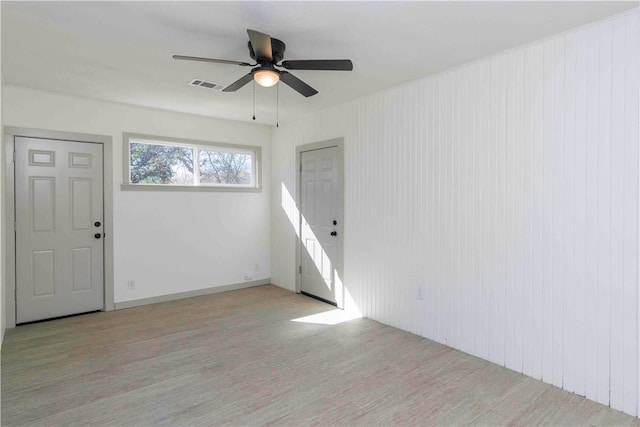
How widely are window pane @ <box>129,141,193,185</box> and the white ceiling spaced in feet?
3.70

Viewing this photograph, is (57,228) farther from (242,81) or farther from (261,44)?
(261,44)

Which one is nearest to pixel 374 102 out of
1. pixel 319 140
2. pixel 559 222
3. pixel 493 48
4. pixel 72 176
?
pixel 319 140

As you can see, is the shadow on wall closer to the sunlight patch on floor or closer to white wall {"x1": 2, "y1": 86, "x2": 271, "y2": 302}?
the sunlight patch on floor

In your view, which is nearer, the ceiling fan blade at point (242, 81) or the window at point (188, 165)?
the ceiling fan blade at point (242, 81)

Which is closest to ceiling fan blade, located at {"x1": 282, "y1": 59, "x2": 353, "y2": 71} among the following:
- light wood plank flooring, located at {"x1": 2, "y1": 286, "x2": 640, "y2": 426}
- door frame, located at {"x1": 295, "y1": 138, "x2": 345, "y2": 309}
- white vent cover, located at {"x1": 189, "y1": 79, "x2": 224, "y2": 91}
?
white vent cover, located at {"x1": 189, "y1": 79, "x2": 224, "y2": 91}

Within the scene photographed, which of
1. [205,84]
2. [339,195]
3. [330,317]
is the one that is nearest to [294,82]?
[205,84]

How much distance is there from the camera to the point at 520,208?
2.90m

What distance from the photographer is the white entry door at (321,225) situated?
15.4ft

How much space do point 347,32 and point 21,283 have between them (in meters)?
4.22

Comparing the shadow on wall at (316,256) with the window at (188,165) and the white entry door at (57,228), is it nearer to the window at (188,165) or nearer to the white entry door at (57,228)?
the window at (188,165)

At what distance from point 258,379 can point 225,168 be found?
138 inches

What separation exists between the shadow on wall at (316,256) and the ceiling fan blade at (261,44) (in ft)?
9.43

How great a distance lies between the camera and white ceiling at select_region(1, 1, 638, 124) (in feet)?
7.58

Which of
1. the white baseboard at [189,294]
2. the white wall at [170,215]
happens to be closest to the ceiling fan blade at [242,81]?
the white wall at [170,215]
